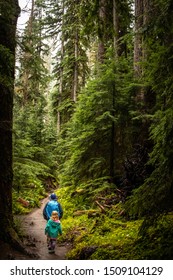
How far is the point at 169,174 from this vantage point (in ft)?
14.6

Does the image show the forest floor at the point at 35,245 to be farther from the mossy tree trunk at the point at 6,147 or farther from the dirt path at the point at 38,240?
the mossy tree trunk at the point at 6,147

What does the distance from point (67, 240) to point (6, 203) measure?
113 inches

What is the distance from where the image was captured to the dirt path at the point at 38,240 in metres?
7.79

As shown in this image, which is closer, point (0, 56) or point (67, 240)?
point (0, 56)

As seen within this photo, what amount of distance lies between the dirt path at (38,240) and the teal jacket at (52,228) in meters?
0.49

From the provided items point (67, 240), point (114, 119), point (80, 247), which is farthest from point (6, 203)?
point (114, 119)

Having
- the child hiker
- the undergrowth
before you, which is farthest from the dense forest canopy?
the child hiker

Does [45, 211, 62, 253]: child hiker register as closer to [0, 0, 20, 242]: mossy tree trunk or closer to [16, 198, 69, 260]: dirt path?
[16, 198, 69, 260]: dirt path

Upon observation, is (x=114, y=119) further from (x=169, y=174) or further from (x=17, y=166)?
(x=169, y=174)

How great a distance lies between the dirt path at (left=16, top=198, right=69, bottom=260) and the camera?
307 inches
